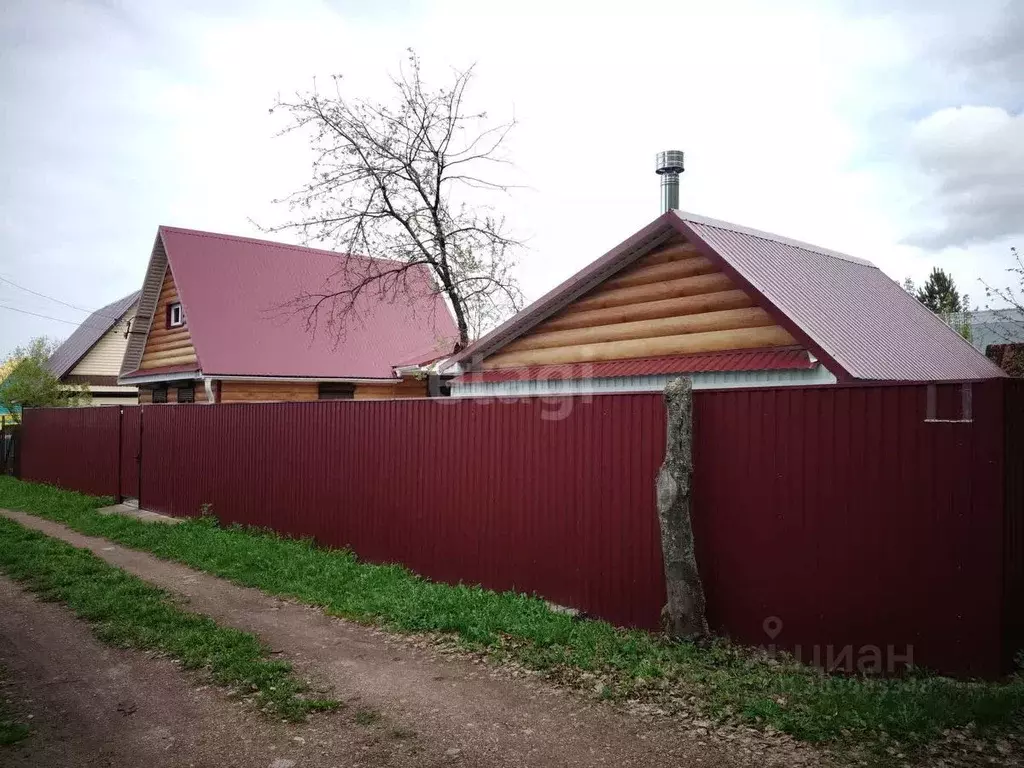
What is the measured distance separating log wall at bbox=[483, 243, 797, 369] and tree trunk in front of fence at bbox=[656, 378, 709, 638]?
2939 mm

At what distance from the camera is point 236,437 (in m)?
13.2

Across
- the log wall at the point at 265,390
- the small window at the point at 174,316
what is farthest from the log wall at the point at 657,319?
the small window at the point at 174,316

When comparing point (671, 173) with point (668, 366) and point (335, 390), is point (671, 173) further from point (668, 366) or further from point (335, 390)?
point (335, 390)

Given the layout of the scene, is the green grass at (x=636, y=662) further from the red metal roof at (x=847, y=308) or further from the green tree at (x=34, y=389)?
the green tree at (x=34, y=389)

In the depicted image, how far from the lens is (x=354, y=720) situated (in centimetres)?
525

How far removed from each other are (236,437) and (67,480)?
9818 millimetres

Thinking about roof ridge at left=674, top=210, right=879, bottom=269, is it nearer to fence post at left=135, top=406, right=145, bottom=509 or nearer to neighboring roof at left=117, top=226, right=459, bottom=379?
neighboring roof at left=117, top=226, right=459, bottom=379

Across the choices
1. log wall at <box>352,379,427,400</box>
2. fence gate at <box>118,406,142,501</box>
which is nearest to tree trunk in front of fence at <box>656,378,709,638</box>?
fence gate at <box>118,406,142,501</box>

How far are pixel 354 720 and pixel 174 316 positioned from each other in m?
19.2

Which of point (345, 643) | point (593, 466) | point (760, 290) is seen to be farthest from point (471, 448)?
point (760, 290)

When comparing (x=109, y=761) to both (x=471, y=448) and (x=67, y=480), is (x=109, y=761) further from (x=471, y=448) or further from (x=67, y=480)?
(x=67, y=480)

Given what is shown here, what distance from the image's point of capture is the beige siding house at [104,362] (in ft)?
104

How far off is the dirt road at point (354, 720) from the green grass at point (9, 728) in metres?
0.10

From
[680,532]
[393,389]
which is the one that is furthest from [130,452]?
[680,532]
